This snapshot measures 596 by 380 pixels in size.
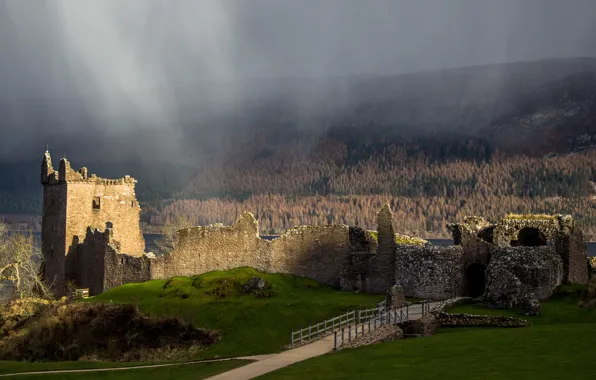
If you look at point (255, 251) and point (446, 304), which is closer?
point (446, 304)

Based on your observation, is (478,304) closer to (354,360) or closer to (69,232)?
(354,360)

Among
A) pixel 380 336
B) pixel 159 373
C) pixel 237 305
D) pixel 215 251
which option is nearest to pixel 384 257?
pixel 237 305

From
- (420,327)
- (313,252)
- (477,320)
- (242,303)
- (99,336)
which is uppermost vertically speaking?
(313,252)

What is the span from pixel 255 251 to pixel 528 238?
18.7 m

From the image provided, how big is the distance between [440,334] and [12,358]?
1108 inches

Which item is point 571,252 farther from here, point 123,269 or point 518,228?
point 123,269

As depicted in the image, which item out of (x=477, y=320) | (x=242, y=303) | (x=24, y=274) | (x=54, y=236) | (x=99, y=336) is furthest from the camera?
(x=24, y=274)

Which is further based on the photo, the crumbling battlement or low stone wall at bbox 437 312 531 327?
the crumbling battlement

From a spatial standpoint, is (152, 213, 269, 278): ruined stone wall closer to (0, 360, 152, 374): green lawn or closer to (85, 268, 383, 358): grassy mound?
(85, 268, 383, 358): grassy mound

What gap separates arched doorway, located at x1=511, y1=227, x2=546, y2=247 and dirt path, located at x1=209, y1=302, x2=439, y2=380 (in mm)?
16881

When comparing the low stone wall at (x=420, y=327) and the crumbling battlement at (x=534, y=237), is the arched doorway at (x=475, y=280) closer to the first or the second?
the crumbling battlement at (x=534, y=237)

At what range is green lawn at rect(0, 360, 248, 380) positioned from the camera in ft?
127

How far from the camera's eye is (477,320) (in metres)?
45.9

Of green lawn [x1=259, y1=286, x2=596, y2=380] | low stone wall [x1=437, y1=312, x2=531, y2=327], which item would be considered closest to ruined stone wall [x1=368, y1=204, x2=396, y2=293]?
low stone wall [x1=437, y1=312, x2=531, y2=327]
